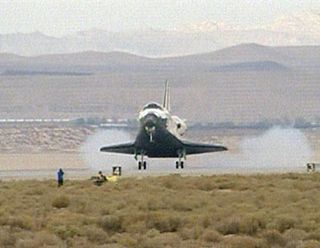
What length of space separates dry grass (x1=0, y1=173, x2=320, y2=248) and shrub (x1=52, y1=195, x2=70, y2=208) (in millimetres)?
42

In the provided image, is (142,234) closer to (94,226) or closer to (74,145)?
(94,226)

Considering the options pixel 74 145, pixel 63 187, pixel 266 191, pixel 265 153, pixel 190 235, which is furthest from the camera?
pixel 74 145

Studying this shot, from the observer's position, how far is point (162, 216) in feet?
99.9

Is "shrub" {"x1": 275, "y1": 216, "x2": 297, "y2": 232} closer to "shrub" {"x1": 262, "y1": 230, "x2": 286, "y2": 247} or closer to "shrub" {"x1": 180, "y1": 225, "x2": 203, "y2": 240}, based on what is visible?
"shrub" {"x1": 262, "y1": 230, "x2": 286, "y2": 247}

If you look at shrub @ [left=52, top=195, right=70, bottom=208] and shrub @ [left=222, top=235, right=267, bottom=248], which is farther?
shrub @ [left=52, top=195, right=70, bottom=208]

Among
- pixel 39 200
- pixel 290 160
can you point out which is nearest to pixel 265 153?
pixel 290 160

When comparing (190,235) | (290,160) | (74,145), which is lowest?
(190,235)

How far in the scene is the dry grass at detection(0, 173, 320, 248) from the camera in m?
26.7

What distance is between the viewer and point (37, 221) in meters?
29.9

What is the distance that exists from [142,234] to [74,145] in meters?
165

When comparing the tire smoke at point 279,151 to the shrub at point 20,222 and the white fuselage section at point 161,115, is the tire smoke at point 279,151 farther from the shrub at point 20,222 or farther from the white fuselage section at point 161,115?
the shrub at point 20,222

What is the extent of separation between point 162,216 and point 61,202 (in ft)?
19.4

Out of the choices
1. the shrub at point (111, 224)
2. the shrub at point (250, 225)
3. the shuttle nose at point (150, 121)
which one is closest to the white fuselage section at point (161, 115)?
the shuttle nose at point (150, 121)

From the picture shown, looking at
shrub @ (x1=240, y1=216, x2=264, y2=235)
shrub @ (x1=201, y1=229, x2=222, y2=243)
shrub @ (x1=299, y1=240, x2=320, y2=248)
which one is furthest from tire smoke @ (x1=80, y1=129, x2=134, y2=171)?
shrub @ (x1=299, y1=240, x2=320, y2=248)
